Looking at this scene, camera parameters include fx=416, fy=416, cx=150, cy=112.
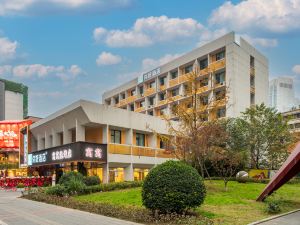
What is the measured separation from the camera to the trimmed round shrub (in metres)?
12.4

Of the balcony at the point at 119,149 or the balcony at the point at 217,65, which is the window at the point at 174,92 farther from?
the balcony at the point at 119,149

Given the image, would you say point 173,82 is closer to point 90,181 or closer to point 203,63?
point 203,63

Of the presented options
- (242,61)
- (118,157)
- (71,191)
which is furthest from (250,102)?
(71,191)

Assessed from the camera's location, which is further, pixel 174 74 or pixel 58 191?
pixel 174 74

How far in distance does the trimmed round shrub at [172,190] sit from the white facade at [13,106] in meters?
80.1

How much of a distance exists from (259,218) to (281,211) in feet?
6.79

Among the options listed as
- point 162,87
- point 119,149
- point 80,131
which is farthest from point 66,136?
point 162,87

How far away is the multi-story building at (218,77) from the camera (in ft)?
161

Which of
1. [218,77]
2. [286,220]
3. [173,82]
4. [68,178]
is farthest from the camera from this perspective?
[173,82]

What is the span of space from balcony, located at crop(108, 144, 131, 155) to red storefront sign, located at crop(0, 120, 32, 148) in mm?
23903

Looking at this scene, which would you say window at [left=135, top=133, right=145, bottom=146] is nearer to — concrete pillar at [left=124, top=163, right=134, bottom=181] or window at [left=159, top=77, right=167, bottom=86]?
concrete pillar at [left=124, top=163, right=134, bottom=181]

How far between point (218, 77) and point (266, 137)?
15183 millimetres

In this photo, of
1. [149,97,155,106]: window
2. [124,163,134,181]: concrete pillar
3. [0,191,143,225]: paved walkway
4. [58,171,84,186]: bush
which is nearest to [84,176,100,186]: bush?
[58,171,84,186]: bush

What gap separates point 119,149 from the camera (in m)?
33.9
